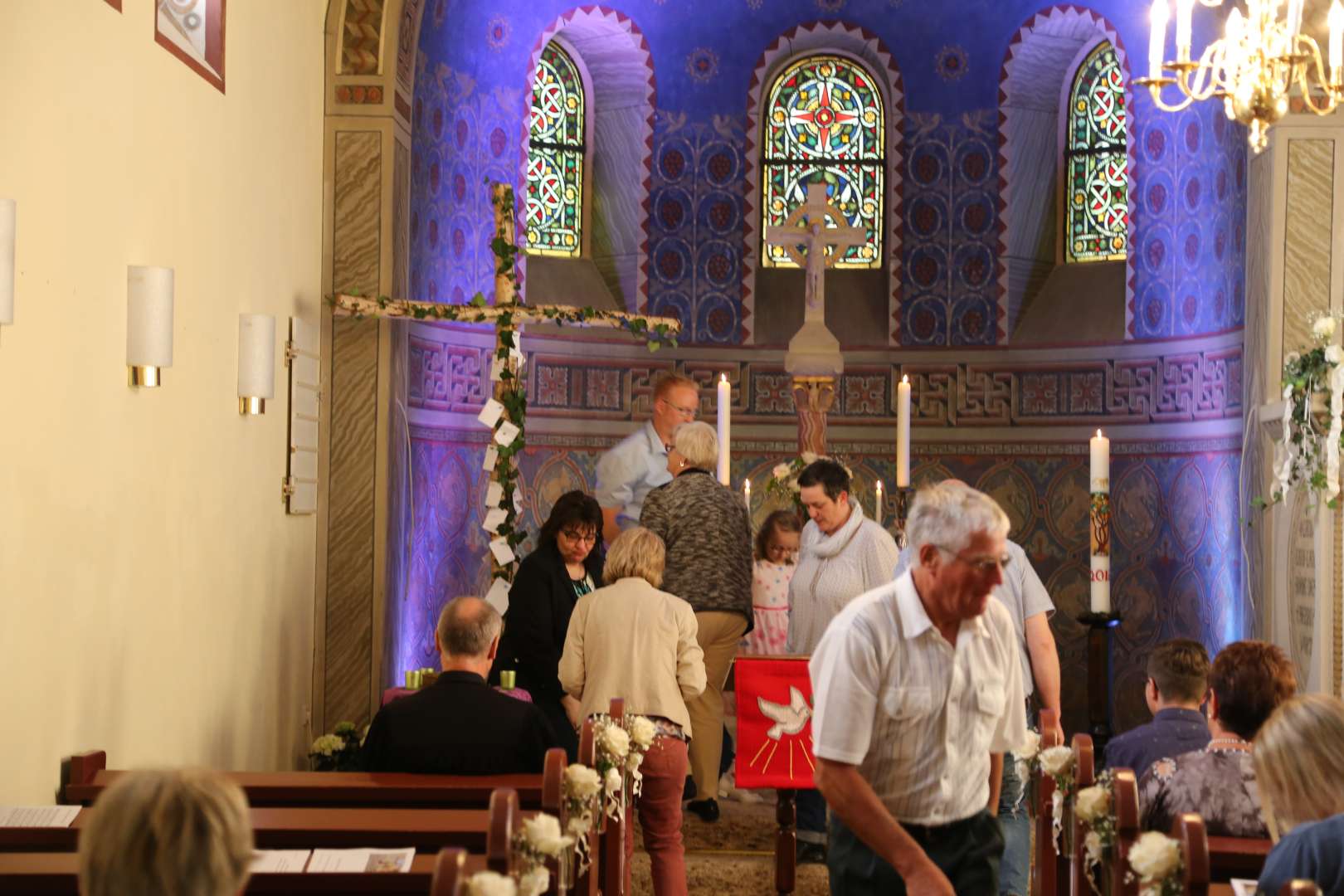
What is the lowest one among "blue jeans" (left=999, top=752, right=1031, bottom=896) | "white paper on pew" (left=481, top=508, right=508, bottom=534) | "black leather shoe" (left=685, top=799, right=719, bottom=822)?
"black leather shoe" (left=685, top=799, right=719, bottom=822)

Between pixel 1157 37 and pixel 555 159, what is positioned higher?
pixel 555 159

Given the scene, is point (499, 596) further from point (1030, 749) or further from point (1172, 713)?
point (1172, 713)

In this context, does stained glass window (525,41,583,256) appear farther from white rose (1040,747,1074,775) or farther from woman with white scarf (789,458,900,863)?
white rose (1040,747,1074,775)

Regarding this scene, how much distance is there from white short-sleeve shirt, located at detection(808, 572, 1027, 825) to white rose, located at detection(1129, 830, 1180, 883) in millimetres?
344

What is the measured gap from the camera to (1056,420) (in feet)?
37.6

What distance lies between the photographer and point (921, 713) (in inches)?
133

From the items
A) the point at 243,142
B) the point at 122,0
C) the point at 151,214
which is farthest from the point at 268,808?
the point at 243,142

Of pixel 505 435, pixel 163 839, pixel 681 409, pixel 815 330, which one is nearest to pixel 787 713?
pixel 681 409

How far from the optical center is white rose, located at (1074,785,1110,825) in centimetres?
410

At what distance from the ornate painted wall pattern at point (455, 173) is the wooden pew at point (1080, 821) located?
20.3 ft

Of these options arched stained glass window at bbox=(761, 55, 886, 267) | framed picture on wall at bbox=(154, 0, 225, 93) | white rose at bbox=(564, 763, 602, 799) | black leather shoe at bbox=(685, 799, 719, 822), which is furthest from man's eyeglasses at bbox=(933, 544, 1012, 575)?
arched stained glass window at bbox=(761, 55, 886, 267)

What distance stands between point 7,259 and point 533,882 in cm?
204

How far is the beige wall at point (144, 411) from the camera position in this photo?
4695 millimetres

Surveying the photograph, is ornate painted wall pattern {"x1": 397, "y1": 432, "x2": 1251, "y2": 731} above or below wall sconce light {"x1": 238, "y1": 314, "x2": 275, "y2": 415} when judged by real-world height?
below
